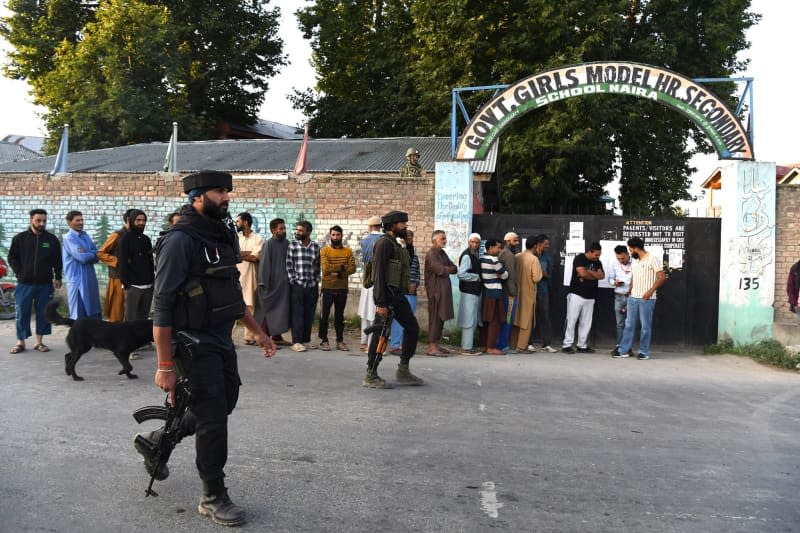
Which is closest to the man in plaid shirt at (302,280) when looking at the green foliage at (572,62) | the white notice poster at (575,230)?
the white notice poster at (575,230)

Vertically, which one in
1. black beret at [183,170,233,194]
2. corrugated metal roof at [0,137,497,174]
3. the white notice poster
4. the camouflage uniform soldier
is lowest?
black beret at [183,170,233,194]

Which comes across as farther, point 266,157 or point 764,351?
point 266,157

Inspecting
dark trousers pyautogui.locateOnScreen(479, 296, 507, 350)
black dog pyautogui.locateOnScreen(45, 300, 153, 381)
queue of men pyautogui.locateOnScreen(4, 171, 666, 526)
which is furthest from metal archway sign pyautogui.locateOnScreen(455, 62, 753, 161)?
Answer: black dog pyautogui.locateOnScreen(45, 300, 153, 381)

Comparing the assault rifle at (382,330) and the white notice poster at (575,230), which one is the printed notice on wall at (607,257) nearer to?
the white notice poster at (575,230)

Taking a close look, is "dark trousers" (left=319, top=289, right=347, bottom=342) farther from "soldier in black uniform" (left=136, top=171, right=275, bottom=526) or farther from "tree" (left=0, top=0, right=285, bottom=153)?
"tree" (left=0, top=0, right=285, bottom=153)

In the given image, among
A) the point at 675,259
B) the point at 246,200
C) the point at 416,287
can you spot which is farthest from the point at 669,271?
the point at 246,200

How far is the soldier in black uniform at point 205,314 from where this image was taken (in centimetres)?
385

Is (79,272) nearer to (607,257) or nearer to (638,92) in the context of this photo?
(607,257)

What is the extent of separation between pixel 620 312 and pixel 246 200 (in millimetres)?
6624

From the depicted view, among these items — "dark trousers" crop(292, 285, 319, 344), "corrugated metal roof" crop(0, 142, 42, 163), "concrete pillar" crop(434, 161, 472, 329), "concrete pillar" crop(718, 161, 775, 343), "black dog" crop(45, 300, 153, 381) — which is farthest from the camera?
"corrugated metal roof" crop(0, 142, 42, 163)

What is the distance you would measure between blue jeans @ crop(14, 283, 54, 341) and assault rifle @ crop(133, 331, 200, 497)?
18.7 ft

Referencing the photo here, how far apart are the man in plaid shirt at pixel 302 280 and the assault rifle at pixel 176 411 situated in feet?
18.3

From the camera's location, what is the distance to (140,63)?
2605 centimetres

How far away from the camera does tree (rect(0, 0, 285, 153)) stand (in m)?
25.4
